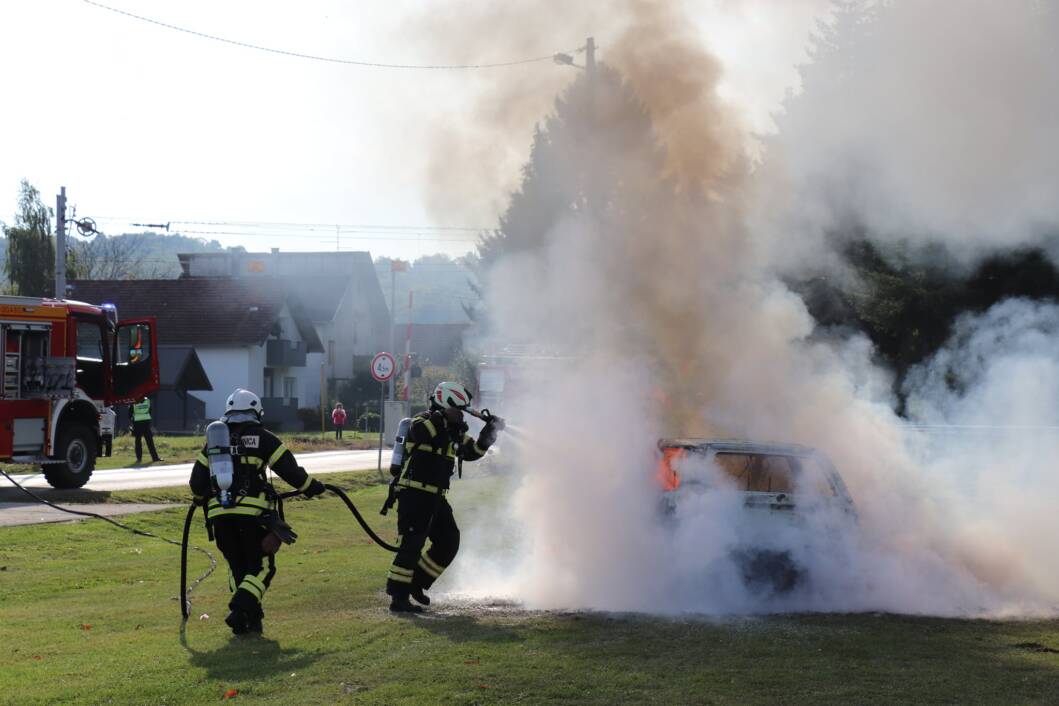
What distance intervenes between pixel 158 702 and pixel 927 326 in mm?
18353

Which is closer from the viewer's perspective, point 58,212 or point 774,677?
point 774,677

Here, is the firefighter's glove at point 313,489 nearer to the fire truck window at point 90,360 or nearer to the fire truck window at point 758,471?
the fire truck window at point 758,471

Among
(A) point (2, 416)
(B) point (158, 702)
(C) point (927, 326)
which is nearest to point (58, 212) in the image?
(A) point (2, 416)

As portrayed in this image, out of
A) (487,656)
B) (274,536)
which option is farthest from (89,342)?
(487,656)

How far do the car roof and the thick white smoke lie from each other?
0.82 ft

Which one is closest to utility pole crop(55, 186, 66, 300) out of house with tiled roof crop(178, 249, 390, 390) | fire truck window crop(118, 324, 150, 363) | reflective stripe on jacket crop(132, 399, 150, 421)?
reflective stripe on jacket crop(132, 399, 150, 421)

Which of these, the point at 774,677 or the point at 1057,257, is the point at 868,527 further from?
the point at 1057,257

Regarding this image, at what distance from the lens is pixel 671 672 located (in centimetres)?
737

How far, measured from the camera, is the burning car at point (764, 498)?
1012 centimetres

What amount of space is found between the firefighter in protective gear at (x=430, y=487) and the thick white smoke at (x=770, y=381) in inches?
37.2

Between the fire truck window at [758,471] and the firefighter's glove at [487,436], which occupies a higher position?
the firefighter's glove at [487,436]

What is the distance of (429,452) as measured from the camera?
10109mm

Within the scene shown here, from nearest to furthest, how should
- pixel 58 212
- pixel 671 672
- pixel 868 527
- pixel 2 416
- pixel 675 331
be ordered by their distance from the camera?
1. pixel 671 672
2. pixel 868 527
3. pixel 675 331
4. pixel 2 416
5. pixel 58 212

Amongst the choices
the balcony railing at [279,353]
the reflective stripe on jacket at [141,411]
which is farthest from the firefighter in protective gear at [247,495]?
the balcony railing at [279,353]
